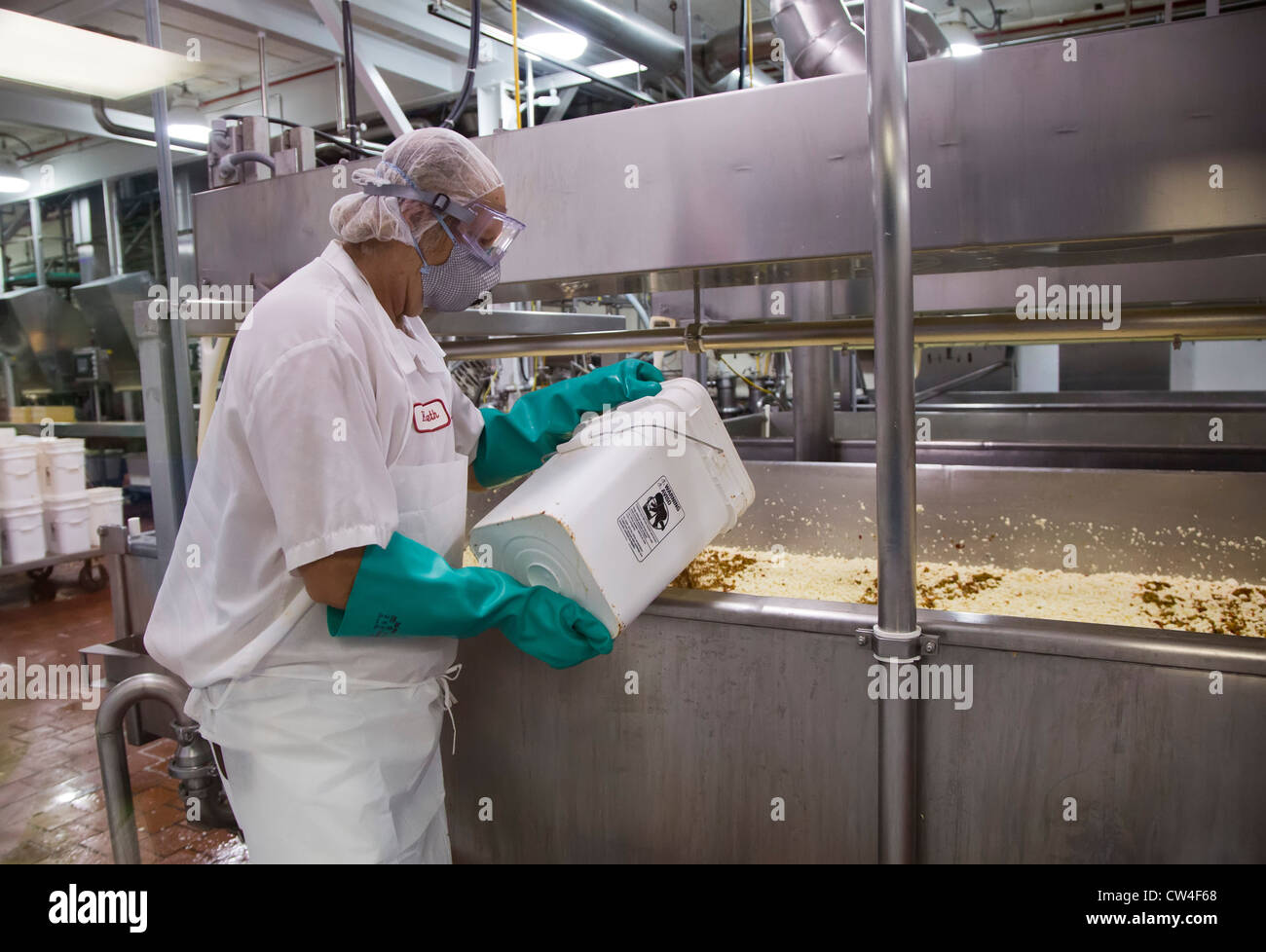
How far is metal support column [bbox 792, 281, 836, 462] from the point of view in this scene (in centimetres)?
294

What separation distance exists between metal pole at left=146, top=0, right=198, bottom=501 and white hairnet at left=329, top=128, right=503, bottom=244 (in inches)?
25.3

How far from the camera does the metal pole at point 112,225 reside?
25.1 ft

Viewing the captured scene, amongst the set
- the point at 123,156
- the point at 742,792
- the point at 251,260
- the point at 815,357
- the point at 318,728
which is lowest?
the point at 742,792

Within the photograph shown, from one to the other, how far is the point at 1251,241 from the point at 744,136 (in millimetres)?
886

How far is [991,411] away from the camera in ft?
13.7

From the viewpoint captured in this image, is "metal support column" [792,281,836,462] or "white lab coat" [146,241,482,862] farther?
"metal support column" [792,281,836,462]

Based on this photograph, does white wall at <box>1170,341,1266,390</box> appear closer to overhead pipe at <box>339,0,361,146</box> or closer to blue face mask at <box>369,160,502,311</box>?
overhead pipe at <box>339,0,361,146</box>

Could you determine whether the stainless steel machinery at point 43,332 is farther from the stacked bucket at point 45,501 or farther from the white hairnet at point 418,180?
the white hairnet at point 418,180

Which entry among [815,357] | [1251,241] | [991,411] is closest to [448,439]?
[1251,241]

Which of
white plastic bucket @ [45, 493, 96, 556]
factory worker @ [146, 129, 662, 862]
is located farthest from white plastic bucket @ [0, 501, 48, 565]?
factory worker @ [146, 129, 662, 862]

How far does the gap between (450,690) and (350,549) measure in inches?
23.2

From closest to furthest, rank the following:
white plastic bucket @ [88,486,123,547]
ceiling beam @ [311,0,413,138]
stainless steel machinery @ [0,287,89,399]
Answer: ceiling beam @ [311,0,413,138]
white plastic bucket @ [88,486,123,547]
stainless steel machinery @ [0,287,89,399]

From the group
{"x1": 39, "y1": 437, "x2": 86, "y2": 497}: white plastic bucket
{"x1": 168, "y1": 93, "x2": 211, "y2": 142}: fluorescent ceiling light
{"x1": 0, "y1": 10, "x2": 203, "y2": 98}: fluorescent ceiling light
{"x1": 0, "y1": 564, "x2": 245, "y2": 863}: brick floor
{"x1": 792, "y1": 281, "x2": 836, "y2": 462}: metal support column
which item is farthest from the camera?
{"x1": 168, "y1": 93, "x2": 211, "y2": 142}: fluorescent ceiling light

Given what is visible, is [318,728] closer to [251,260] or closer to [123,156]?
[251,260]
